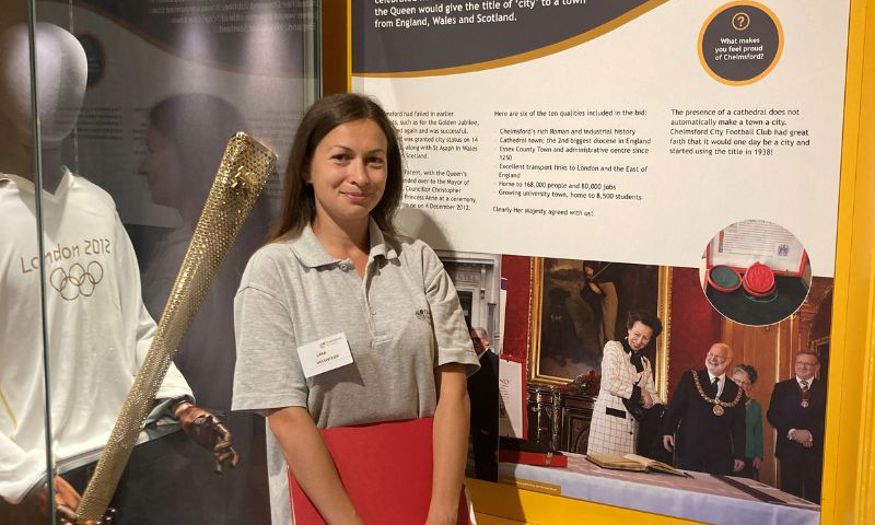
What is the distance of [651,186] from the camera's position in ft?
6.77

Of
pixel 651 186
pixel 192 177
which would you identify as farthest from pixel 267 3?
pixel 651 186

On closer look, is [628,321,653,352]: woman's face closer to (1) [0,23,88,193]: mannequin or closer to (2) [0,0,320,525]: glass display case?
(2) [0,0,320,525]: glass display case

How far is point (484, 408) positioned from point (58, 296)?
1.15 meters

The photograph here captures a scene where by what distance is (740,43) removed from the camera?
6.39 feet

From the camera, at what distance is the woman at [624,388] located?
213 centimetres

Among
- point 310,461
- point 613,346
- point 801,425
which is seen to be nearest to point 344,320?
point 310,461

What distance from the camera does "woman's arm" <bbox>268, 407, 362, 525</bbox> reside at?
1793 mm

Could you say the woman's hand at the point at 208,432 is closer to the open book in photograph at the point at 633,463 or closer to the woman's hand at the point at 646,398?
Result: the open book in photograph at the point at 633,463

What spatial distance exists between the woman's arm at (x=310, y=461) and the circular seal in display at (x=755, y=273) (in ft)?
3.25

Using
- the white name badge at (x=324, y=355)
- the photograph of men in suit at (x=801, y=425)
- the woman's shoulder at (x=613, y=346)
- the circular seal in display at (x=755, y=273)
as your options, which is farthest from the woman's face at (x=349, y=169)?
the photograph of men in suit at (x=801, y=425)

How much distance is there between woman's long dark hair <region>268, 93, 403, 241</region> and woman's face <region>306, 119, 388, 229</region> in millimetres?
21

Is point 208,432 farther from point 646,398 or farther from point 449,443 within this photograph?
point 646,398

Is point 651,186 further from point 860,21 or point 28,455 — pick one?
point 28,455

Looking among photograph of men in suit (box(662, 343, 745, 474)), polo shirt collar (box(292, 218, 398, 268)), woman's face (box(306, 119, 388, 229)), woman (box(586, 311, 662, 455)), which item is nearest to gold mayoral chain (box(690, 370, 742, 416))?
photograph of men in suit (box(662, 343, 745, 474))
